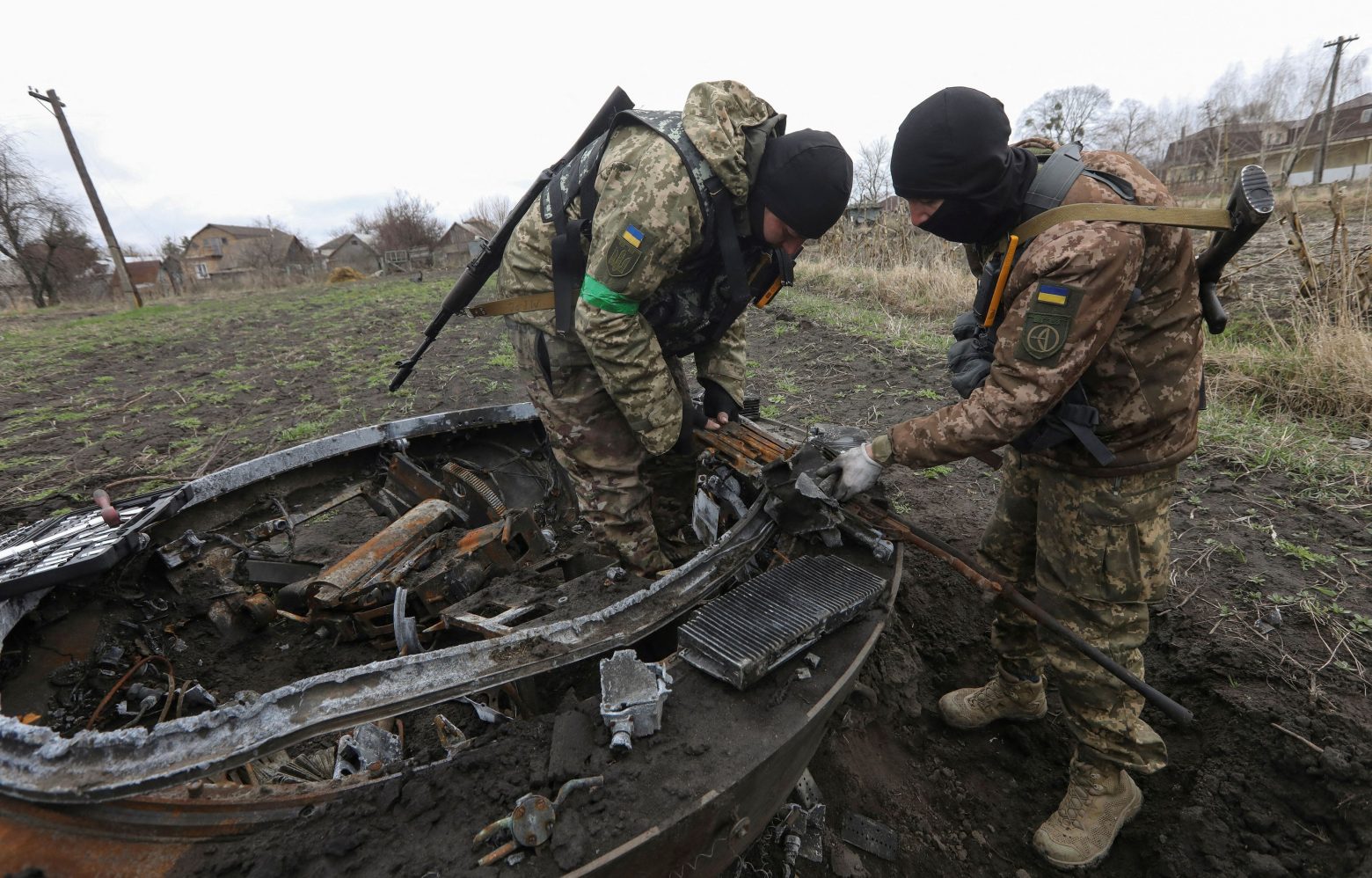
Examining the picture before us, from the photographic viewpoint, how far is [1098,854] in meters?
2.22

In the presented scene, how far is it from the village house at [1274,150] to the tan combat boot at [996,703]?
461 centimetres

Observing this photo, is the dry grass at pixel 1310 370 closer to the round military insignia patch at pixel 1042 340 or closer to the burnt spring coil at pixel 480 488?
the round military insignia patch at pixel 1042 340

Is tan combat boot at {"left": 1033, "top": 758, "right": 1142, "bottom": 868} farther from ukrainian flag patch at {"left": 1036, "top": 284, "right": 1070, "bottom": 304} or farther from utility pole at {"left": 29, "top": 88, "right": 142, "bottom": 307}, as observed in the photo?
utility pole at {"left": 29, "top": 88, "right": 142, "bottom": 307}

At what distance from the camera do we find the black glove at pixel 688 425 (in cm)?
278

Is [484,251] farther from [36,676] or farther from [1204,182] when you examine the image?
[1204,182]

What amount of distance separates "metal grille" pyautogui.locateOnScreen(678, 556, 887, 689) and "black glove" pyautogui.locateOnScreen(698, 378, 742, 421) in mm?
1248

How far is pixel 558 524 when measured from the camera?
135 inches

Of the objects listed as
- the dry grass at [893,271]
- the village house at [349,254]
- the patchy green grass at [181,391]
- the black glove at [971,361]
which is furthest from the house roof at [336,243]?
the black glove at [971,361]

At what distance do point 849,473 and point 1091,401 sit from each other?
0.78 meters

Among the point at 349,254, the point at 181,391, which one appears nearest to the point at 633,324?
the point at 181,391

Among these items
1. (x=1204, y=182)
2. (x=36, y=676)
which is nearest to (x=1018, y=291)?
(x=36, y=676)

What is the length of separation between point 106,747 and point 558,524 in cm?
216

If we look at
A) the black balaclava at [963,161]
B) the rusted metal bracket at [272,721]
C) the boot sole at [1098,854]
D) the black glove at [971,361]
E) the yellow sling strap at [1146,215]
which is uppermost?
the black balaclava at [963,161]

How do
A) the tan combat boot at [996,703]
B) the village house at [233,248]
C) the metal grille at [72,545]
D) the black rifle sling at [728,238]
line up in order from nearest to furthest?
the metal grille at [72,545], the black rifle sling at [728,238], the tan combat boot at [996,703], the village house at [233,248]
